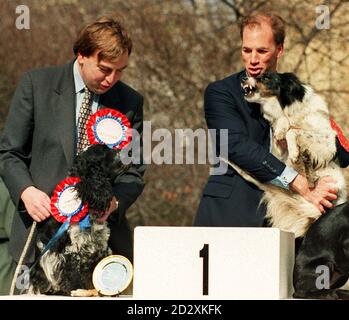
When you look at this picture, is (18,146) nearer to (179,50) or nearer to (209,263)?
(209,263)

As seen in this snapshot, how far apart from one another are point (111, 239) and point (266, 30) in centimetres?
117

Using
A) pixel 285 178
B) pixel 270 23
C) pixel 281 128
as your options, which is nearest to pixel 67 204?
pixel 285 178

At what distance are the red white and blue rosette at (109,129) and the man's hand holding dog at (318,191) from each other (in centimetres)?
80

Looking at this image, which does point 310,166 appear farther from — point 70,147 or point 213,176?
point 70,147

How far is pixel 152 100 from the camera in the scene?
35.9 feet

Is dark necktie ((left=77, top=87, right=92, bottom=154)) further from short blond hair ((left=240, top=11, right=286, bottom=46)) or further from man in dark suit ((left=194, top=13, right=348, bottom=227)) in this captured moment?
short blond hair ((left=240, top=11, right=286, bottom=46))

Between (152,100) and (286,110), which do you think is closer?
(286,110)

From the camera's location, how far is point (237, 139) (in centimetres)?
470

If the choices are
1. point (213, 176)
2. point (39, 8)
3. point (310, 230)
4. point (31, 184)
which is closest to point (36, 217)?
point (31, 184)

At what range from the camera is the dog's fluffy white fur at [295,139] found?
15.7 feet

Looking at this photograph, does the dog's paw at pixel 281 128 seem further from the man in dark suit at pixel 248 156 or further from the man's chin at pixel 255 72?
the man's chin at pixel 255 72

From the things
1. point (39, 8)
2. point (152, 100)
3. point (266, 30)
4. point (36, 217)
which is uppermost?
point (39, 8)

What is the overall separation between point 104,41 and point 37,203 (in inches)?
29.5

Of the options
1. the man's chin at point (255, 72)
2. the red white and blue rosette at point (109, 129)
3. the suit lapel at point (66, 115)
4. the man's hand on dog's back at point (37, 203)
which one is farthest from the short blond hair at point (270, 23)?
the man's hand on dog's back at point (37, 203)
